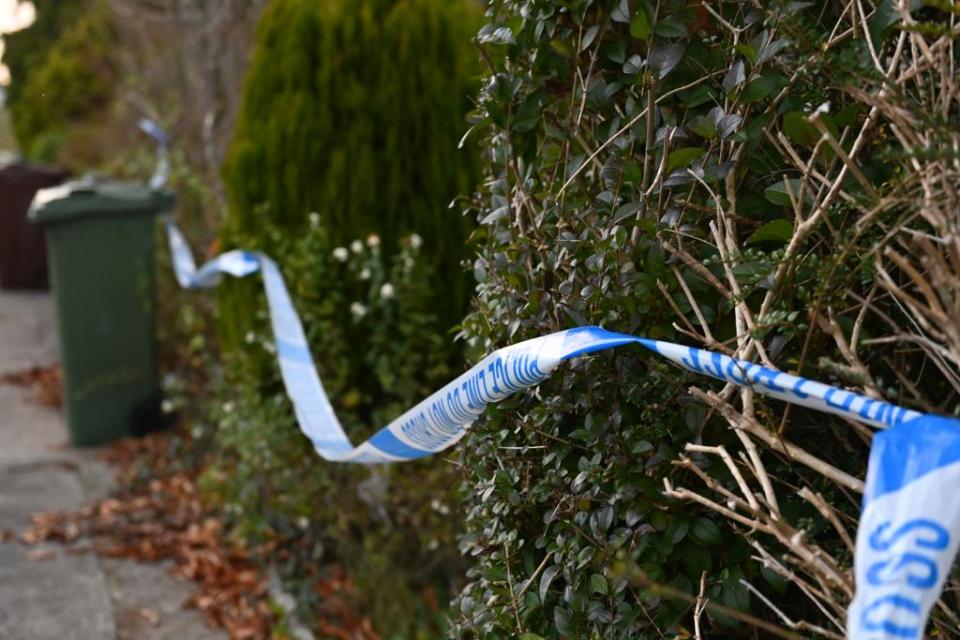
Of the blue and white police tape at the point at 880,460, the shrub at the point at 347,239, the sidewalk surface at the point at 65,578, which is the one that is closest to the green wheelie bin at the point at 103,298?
the sidewalk surface at the point at 65,578

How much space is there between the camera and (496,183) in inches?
97.0

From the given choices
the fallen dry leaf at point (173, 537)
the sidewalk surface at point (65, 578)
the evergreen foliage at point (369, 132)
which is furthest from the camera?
the evergreen foliage at point (369, 132)

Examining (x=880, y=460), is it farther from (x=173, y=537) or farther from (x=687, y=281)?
(x=173, y=537)

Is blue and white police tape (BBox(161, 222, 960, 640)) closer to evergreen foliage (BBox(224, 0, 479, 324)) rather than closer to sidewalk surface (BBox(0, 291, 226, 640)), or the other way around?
evergreen foliage (BBox(224, 0, 479, 324))

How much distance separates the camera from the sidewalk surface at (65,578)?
433 cm

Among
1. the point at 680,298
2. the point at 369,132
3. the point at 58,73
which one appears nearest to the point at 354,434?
the point at 369,132

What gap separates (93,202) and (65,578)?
6.94 feet

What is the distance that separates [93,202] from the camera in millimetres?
6090

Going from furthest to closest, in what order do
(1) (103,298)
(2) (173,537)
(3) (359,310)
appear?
(1) (103,298) < (2) (173,537) < (3) (359,310)

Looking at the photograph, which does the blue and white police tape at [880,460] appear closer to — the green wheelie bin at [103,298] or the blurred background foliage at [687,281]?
the blurred background foliage at [687,281]

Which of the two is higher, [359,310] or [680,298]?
[680,298]

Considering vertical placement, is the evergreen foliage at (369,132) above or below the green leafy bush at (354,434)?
above

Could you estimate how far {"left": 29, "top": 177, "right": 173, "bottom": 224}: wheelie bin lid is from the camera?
237 inches

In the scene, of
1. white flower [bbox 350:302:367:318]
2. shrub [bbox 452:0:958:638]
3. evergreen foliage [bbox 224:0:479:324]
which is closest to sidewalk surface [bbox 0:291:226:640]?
white flower [bbox 350:302:367:318]
